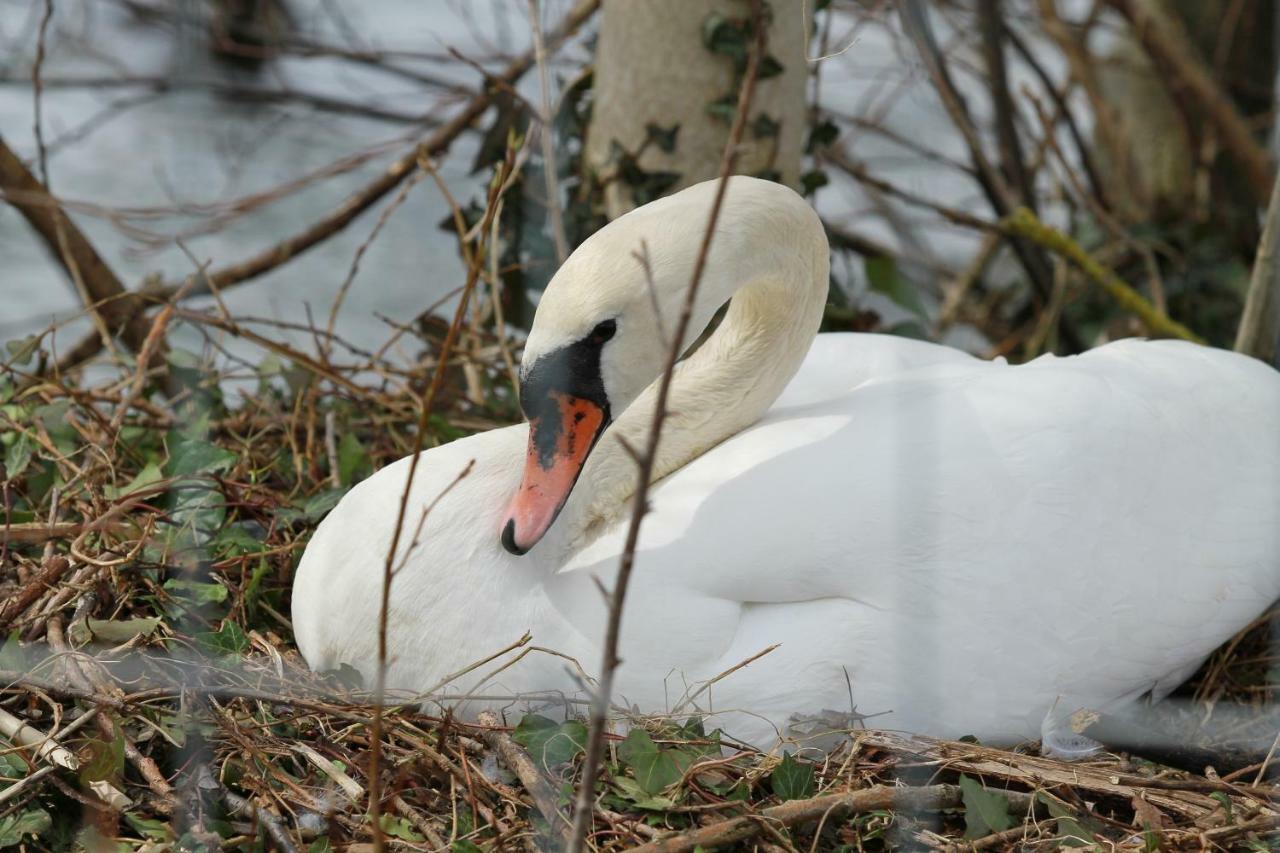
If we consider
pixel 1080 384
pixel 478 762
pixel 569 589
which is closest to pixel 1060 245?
pixel 1080 384

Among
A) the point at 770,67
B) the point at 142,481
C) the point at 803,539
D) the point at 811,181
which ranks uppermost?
the point at 770,67

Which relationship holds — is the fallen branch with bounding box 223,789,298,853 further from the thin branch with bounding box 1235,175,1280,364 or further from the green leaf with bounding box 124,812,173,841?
the thin branch with bounding box 1235,175,1280,364

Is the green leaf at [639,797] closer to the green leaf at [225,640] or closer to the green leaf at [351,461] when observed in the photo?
the green leaf at [225,640]

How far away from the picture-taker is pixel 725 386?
7.95 feet

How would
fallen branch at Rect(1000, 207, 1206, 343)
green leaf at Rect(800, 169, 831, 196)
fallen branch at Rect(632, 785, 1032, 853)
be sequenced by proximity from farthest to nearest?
fallen branch at Rect(1000, 207, 1206, 343) < green leaf at Rect(800, 169, 831, 196) < fallen branch at Rect(632, 785, 1032, 853)

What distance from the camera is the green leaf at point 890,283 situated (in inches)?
143

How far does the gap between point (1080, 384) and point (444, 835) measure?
3.87ft

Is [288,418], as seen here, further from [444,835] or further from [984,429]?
[984,429]

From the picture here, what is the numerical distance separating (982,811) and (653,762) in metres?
0.46

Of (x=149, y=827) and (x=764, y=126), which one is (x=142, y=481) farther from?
(x=764, y=126)

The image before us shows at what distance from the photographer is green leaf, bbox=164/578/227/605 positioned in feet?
7.89

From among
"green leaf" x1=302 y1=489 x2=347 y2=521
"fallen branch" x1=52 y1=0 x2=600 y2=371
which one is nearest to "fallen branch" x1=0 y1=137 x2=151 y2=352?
"fallen branch" x1=52 y1=0 x2=600 y2=371

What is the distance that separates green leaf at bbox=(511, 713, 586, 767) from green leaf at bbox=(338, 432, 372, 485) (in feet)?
3.03

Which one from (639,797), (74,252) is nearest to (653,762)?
(639,797)
